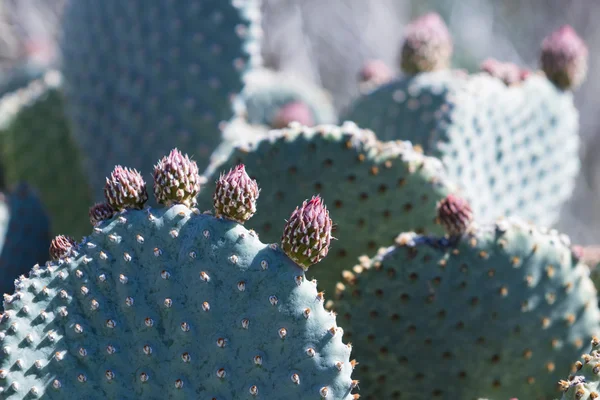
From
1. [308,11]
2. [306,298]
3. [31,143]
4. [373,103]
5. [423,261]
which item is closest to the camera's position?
[306,298]

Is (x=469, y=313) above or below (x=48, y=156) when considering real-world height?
below

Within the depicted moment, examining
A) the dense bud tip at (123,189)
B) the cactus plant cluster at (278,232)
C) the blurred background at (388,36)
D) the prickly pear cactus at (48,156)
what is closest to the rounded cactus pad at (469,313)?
the cactus plant cluster at (278,232)

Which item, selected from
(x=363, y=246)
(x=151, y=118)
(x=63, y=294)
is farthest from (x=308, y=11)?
(x=63, y=294)

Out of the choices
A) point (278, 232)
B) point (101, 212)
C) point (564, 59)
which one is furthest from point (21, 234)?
point (564, 59)

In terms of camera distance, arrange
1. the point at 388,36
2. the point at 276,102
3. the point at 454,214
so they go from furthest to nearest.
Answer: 1. the point at 388,36
2. the point at 276,102
3. the point at 454,214

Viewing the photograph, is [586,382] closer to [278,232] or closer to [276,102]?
[278,232]

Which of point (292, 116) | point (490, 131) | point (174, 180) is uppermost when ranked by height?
point (292, 116)

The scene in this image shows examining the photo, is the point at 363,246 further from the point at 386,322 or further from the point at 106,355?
the point at 106,355
